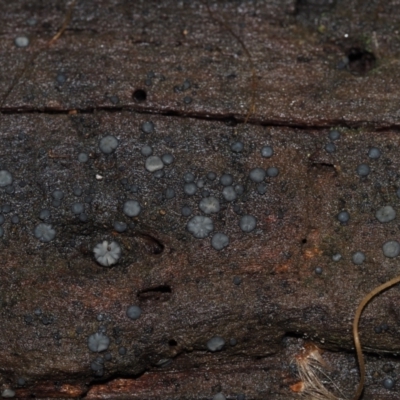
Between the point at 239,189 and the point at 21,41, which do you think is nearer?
the point at 239,189

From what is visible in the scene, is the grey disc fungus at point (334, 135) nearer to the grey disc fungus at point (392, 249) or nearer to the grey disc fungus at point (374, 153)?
the grey disc fungus at point (374, 153)

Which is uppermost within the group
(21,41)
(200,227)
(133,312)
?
(21,41)

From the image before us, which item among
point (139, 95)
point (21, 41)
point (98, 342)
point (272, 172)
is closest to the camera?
point (98, 342)

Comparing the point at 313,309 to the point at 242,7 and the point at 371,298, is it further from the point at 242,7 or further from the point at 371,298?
the point at 242,7

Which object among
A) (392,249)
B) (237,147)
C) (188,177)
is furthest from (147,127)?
(392,249)

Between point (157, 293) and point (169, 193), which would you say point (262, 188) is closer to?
point (169, 193)

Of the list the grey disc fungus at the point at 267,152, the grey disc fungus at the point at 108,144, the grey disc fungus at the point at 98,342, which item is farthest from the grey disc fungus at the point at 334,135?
the grey disc fungus at the point at 98,342
